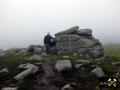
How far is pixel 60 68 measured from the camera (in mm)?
42188

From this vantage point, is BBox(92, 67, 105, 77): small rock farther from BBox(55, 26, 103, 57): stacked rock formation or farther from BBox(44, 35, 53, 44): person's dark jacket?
BBox(44, 35, 53, 44): person's dark jacket

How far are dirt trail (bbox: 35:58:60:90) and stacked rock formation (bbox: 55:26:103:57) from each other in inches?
630

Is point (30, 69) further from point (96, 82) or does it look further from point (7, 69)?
point (96, 82)

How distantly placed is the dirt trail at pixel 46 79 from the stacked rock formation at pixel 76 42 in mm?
15991

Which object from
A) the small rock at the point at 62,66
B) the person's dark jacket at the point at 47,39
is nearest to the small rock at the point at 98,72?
the small rock at the point at 62,66

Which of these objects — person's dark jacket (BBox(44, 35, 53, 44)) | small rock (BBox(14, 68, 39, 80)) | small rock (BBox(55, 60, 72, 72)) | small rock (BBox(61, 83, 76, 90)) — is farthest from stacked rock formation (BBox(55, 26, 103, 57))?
small rock (BBox(61, 83, 76, 90))

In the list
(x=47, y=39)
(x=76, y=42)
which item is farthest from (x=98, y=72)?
(x=76, y=42)

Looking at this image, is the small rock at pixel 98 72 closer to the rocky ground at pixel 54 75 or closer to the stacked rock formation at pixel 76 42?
the rocky ground at pixel 54 75

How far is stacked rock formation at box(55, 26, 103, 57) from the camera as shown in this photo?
6134 centimetres

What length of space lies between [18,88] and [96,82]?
8915mm

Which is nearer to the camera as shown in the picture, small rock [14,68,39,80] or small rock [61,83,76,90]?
small rock [61,83,76,90]

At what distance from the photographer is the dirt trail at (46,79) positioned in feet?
120

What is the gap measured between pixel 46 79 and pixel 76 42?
2425cm

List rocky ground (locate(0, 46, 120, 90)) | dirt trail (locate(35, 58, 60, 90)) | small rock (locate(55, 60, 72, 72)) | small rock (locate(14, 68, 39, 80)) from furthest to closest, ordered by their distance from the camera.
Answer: small rock (locate(55, 60, 72, 72))
small rock (locate(14, 68, 39, 80))
rocky ground (locate(0, 46, 120, 90))
dirt trail (locate(35, 58, 60, 90))
